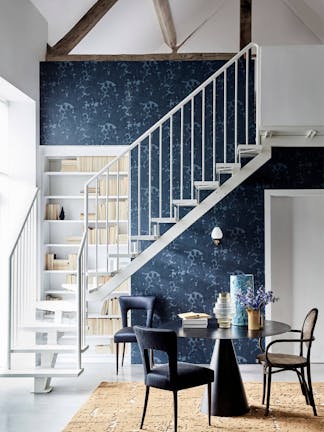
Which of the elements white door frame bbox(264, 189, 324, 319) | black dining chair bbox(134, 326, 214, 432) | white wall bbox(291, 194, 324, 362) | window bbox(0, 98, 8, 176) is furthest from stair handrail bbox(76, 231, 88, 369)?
white wall bbox(291, 194, 324, 362)

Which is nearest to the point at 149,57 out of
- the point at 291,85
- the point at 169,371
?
the point at 291,85

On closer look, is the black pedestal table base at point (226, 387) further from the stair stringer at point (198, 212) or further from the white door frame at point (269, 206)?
the white door frame at point (269, 206)

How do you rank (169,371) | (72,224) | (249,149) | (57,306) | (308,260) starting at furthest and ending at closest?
(72,224)
(308,260)
(249,149)
(57,306)
(169,371)

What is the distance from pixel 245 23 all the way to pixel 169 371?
4.78 meters

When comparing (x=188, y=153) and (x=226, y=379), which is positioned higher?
(x=188, y=153)

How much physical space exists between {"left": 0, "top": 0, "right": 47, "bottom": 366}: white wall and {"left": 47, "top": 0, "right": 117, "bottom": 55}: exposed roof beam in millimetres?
211

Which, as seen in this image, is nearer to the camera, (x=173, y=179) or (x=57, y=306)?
(x=57, y=306)

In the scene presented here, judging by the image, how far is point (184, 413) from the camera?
19.1 ft

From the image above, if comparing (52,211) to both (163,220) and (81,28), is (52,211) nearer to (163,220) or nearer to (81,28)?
(163,220)

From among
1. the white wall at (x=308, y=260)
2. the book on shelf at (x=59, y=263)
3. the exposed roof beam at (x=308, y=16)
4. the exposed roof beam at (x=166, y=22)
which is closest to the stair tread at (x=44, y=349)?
the book on shelf at (x=59, y=263)

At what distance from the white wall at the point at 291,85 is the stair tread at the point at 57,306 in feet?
8.77

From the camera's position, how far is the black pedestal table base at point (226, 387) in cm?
576

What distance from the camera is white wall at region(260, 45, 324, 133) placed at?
7047 millimetres

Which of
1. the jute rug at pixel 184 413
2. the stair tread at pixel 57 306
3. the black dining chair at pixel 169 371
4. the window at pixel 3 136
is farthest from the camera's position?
the window at pixel 3 136
